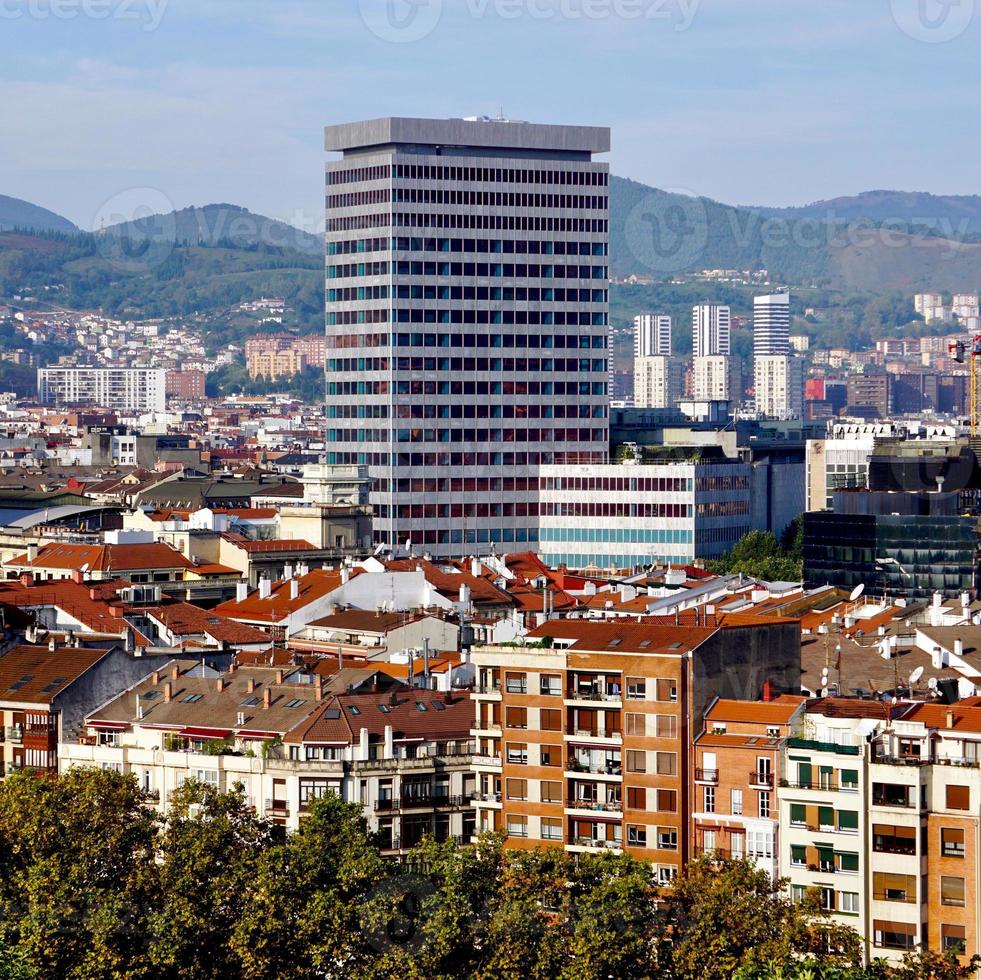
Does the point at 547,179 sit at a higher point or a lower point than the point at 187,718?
higher

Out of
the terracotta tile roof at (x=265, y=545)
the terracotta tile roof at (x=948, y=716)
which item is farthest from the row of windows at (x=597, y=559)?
the terracotta tile roof at (x=948, y=716)

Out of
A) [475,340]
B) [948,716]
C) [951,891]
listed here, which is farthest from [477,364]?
[951,891]

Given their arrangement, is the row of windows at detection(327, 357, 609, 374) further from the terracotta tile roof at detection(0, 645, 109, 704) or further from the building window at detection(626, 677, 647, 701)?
the building window at detection(626, 677, 647, 701)

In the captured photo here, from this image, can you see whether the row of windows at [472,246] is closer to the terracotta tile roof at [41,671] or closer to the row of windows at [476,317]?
the row of windows at [476,317]

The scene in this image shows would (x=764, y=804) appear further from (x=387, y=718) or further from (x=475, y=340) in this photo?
(x=475, y=340)

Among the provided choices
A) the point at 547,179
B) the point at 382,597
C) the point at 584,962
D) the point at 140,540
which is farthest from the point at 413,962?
the point at 547,179

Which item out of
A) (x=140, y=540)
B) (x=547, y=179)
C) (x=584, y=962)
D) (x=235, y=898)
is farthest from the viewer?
(x=547, y=179)

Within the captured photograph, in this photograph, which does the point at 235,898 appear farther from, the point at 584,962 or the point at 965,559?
the point at 965,559

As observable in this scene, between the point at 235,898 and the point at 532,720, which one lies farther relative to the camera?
the point at 532,720
